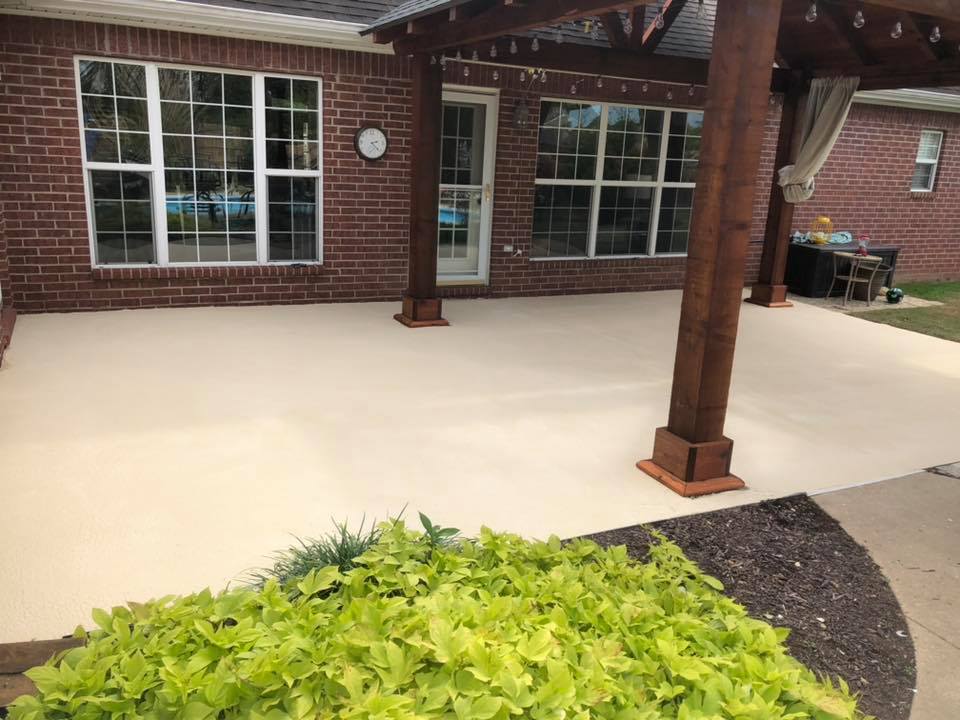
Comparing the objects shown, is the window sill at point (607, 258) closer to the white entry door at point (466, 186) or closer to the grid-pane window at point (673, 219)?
the grid-pane window at point (673, 219)

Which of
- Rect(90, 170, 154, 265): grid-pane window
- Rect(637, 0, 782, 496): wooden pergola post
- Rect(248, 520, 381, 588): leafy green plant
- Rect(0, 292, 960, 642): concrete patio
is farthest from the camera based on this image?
Rect(90, 170, 154, 265): grid-pane window

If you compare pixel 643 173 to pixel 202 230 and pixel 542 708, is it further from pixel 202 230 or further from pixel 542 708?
pixel 542 708

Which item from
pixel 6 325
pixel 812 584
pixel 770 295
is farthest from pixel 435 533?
pixel 770 295

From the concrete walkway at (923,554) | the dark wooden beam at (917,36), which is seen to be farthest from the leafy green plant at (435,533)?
the dark wooden beam at (917,36)

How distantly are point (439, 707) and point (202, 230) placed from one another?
6749mm

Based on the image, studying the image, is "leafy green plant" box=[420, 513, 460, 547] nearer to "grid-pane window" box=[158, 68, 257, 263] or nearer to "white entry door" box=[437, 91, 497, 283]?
"grid-pane window" box=[158, 68, 257, 263]

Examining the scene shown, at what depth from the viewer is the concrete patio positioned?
3236mm

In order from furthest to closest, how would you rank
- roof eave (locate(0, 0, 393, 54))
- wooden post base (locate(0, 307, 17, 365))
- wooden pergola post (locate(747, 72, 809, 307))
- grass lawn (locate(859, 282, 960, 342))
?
1. wooden pergola post (locate(747, 72, 809, 307))
2. grass lawn (locate(859, 282, 960, 342))
3. roof eave (locate(0, 0, 393, 54))
4. wooden post base (locate(0, 307, 17, 365))

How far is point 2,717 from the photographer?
2.07m

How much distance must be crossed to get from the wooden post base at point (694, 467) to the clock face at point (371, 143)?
195 inches

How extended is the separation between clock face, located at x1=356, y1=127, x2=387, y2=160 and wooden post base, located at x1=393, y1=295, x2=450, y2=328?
159 centimetres

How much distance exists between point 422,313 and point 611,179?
3.37m

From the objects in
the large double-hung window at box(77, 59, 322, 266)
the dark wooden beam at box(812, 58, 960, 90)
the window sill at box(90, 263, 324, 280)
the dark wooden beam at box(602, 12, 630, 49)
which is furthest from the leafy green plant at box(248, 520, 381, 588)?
the dark wooden beam at box(812, 58, 960, 90)

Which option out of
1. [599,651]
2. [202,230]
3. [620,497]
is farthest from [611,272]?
[599,651]
